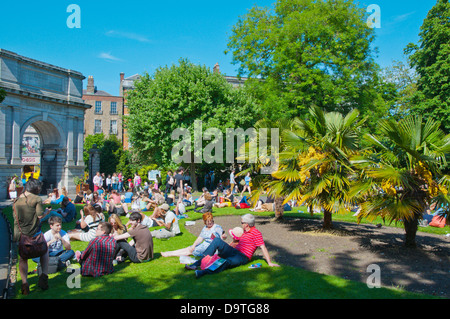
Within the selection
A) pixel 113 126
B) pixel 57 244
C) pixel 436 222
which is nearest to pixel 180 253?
pixel 57 244

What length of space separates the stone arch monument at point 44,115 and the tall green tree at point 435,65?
27.6 meters

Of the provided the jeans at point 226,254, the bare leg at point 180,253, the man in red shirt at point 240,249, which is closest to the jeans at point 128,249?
the bare leg at point 180,253

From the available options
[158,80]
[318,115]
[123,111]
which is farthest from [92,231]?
[123,111]

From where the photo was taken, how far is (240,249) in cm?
805

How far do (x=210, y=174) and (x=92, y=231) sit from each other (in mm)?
24202

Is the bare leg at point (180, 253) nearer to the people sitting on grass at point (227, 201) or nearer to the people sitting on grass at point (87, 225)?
the people sitting on grass at point (87, 225)

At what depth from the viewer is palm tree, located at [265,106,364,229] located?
35.0ft

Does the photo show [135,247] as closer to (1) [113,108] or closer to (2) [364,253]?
(2) [364,253]

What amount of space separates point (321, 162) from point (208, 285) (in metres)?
5.66

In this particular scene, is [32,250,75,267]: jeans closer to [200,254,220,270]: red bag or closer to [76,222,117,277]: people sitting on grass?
[76,222,117,277]: people sitting on grass
